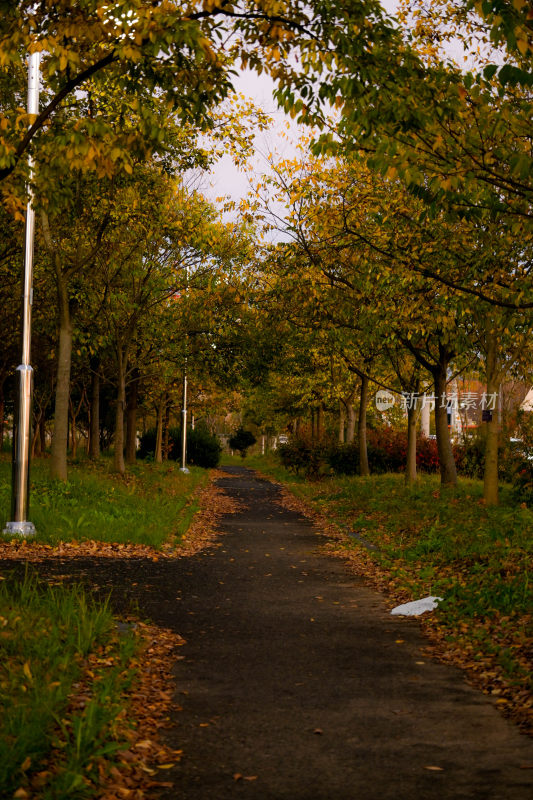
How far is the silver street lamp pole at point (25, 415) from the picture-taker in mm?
12320

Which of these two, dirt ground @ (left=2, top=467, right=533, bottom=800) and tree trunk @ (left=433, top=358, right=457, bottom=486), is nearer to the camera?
dirt ground @ (left=2, top=467, right=533, bottom=800)

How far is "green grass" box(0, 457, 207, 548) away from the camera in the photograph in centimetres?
1318

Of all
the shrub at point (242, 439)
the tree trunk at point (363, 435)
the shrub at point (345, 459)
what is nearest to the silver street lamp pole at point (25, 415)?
the tree trunk at point (363, 435)

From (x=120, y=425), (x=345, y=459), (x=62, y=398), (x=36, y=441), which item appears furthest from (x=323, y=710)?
(x=36, y=441)

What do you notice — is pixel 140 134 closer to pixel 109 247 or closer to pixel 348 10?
pixel 348 10

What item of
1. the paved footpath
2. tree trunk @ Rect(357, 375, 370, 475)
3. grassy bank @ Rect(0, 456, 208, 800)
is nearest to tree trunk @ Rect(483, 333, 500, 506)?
the paved footpath

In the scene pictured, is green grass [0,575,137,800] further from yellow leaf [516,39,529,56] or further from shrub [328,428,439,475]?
shrub [328,428,439,475]

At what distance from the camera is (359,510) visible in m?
19.7

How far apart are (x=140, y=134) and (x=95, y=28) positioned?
3.22 ft

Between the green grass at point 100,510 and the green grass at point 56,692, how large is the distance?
555 centimetres

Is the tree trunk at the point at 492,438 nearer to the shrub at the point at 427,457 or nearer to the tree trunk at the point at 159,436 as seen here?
the shrub at the point at 427,457

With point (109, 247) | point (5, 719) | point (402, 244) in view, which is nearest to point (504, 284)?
point (402, 244)

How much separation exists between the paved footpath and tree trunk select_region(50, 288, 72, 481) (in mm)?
8713

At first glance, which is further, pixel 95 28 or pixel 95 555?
pixel 95 555
